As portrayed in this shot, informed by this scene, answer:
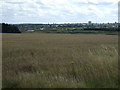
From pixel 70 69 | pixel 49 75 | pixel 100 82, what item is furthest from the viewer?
pixel 70 69

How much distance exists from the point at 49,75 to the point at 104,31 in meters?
71.1

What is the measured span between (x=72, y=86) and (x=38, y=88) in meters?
0.90

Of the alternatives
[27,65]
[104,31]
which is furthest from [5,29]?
[27,65]

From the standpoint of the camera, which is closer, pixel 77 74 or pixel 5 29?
pixel 77 74

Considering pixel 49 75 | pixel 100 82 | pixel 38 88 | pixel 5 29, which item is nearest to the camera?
pixel 38 88

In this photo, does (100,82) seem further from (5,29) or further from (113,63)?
(5,29)

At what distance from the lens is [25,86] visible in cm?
664

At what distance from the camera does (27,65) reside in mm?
9398

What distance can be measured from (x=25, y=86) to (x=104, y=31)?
72.2m

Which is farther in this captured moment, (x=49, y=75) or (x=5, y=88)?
(x=49, y=75)

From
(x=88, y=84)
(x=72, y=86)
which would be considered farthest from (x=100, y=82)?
(x=72, y=86)

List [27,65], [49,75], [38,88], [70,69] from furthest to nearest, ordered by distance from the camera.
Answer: [27,65], [70,69], [49,75], [38,88]

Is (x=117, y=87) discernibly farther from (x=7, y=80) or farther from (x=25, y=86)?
(x=7, y=80)

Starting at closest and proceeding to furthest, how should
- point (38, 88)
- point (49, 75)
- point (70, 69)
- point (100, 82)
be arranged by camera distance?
point (38, 88) < point (100, 82) < point (49, 75) < point (70, 69)
